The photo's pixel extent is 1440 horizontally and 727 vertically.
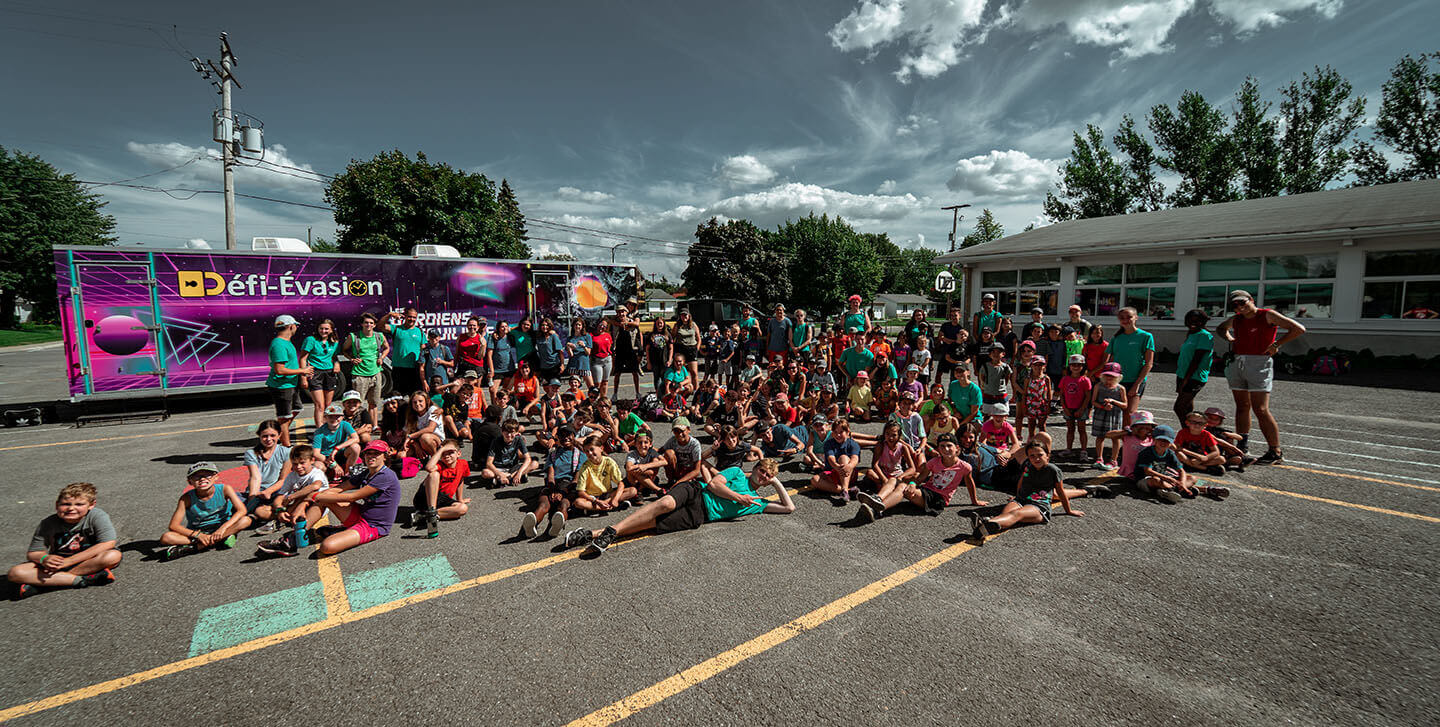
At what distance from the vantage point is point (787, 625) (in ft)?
12.1

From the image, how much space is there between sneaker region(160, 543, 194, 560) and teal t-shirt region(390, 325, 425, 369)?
4.49 metres

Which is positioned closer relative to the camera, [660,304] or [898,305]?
[660,304]

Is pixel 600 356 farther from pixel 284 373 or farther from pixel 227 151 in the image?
pixel 227 151

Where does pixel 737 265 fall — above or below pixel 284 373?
above

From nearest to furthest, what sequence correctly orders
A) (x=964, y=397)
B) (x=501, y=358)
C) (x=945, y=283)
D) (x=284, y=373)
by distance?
(x=284, y=373)
(x=964, y=397)
(x=501, y=358)
(x=945, y=283)

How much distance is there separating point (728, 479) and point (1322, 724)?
4356 millimetres

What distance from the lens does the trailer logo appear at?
10062 millimetres

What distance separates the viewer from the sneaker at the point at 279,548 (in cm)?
477

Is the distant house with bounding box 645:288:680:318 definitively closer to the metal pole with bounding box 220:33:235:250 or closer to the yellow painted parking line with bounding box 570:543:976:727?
the metal pole with bounding box 220:33:235:250

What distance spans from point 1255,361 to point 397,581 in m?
10.1

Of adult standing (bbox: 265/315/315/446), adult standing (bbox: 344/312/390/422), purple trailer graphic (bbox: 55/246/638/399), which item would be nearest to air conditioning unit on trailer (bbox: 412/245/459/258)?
purple trailer graphic (bbox: 55/246/638/399)

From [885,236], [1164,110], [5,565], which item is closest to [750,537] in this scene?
[5,565]

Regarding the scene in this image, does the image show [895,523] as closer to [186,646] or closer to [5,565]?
[186,646]

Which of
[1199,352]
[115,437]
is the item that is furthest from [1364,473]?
[115,437]
